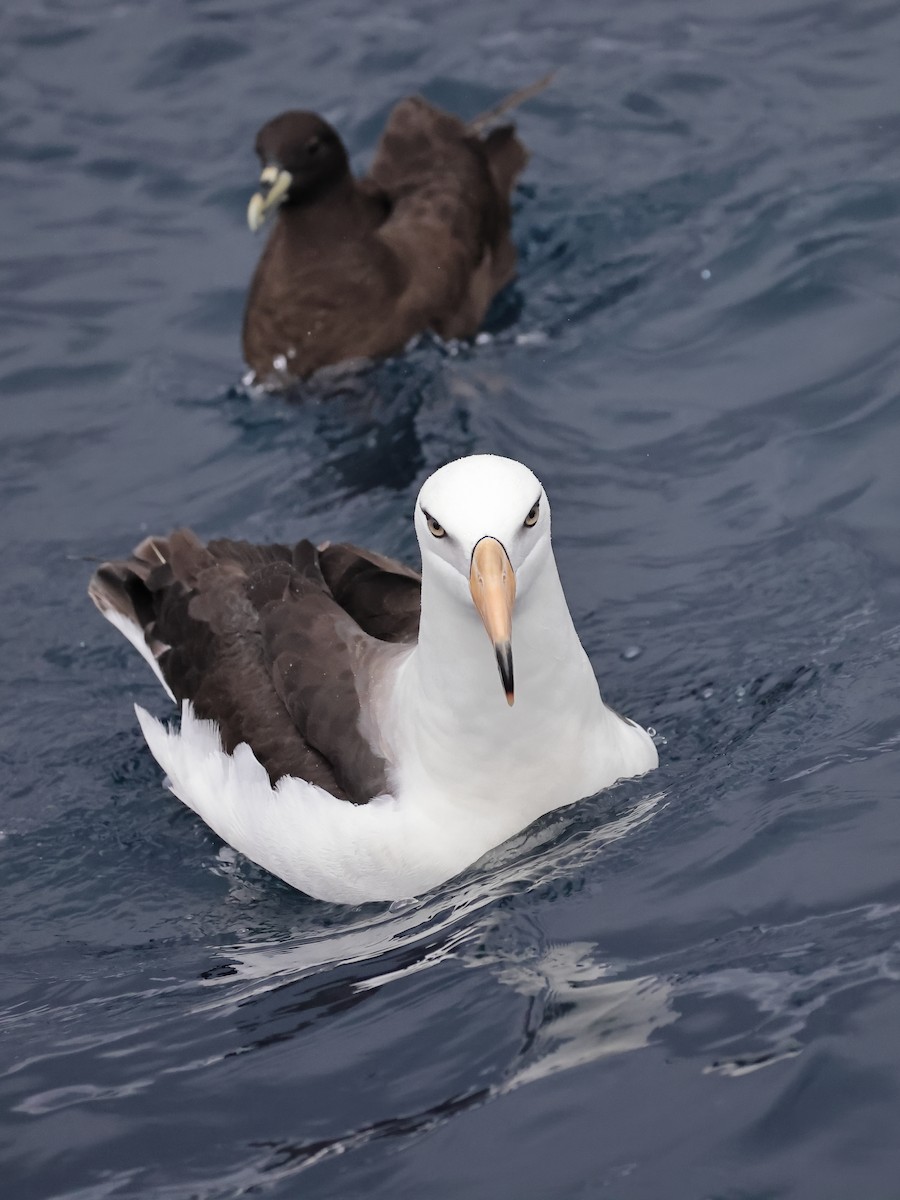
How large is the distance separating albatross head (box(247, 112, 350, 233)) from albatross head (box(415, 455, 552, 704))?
17.1ft

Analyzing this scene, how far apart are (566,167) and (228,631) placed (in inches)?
247

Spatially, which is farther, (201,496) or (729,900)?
(201,496)

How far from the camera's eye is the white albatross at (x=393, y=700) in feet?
19.5

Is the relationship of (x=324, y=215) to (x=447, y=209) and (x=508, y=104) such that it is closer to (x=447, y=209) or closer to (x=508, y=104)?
(x=447, y=209)

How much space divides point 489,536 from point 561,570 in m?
3.22

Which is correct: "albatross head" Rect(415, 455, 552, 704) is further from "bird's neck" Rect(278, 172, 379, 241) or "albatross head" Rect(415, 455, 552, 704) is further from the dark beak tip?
"bird's neck" Rect(278, 172, 379, 241)

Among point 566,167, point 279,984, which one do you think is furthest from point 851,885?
point 566,167

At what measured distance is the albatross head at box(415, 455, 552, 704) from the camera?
5.60 meters

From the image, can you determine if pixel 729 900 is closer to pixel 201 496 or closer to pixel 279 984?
pixel 279 984

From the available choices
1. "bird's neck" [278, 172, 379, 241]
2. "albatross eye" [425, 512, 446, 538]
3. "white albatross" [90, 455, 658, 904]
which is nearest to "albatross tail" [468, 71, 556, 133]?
"bird's neck" [278, 172, 379, 241]

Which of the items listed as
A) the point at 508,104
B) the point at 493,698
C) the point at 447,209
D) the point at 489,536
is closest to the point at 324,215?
the point at 447,209

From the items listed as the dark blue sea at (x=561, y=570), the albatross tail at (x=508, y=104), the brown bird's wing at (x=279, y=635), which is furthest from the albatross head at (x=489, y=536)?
the albatross tail at (x=508, y=104)

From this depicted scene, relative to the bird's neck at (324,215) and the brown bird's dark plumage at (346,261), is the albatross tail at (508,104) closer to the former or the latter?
the brown bird's dark plumage at (346,261)

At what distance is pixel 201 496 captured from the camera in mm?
10281
